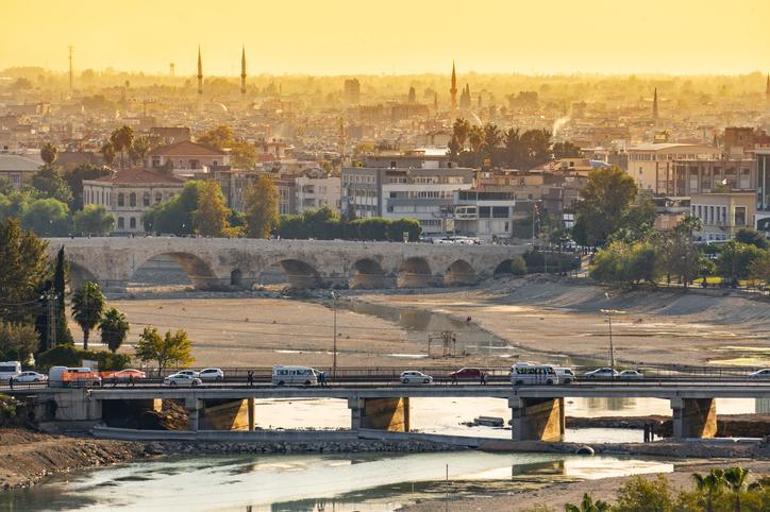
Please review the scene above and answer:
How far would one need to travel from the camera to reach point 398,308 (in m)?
126

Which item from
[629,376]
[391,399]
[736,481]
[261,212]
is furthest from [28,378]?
[261,212]

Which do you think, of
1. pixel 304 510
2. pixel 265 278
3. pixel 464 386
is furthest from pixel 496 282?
pixel 304 510

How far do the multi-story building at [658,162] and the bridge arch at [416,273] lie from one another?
37871mm

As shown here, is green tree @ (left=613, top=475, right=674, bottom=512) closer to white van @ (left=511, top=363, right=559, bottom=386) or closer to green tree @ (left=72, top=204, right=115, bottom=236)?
white van @ (left=511, top=363, right=559, bottom=386)

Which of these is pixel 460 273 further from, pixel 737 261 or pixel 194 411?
pixel 194 411

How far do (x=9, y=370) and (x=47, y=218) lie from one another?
87.9 meters

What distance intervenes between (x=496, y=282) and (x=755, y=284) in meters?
19.8

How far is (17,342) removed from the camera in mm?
83562

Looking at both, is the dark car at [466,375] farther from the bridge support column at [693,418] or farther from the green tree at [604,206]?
the green tree at [604,206]

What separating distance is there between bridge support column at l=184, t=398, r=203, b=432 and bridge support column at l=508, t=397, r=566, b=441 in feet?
27.4

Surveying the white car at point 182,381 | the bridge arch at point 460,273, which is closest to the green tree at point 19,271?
the white car at point 182,381

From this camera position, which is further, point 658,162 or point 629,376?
point 658,162

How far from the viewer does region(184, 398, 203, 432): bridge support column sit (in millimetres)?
74625

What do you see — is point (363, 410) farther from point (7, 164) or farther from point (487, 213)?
point (7, 164)
